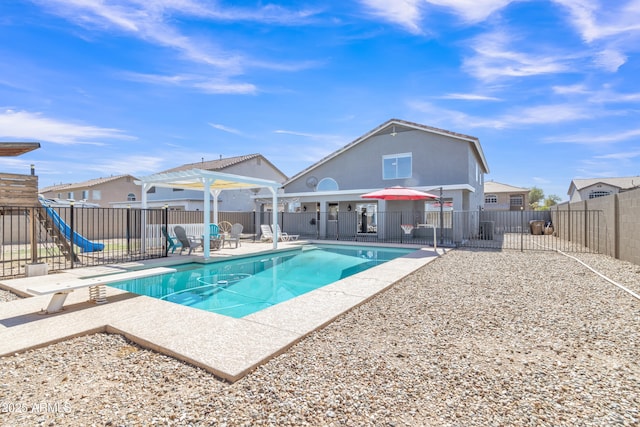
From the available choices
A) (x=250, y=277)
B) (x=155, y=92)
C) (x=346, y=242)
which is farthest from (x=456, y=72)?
(x=155, y=92)

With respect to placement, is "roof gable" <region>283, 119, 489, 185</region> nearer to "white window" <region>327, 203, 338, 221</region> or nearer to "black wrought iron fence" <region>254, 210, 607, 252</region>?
"white window" <region>327, 203, 338, 221</region>

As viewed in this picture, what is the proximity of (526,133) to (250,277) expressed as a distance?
27.6 metres

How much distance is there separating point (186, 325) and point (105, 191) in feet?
124

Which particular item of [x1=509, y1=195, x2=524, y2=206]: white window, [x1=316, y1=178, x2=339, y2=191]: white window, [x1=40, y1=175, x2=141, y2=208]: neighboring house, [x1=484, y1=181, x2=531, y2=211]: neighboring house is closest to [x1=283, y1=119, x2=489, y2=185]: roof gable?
[x1=316, y1=178, x2=339, y2=191]: white window

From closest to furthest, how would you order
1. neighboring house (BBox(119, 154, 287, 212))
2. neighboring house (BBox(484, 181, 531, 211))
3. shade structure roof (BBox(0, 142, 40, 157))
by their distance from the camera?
shade structure roof (BBox(0, 142, 40, 157))
neighboring house (BBox(119, 154, 287, 212))
neighboring house (BBox(484, 181, 531, 211))

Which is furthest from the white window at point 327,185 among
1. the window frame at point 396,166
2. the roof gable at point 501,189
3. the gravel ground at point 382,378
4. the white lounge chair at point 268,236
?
the roof gable at point 501,189

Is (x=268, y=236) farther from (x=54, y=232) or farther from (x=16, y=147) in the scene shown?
(x=16, y=147)

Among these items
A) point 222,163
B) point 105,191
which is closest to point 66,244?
point 222,163

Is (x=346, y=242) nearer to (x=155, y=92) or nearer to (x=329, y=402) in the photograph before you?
(x=155, y=92)

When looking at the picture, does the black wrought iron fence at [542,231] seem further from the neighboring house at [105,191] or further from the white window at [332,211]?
the neighboring house at [105,191]

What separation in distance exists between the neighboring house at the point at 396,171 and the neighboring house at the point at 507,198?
18804 mm

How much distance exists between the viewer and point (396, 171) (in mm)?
20516

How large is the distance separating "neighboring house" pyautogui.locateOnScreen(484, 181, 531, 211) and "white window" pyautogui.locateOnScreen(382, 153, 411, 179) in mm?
24262

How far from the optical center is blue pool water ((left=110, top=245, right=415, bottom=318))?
7.06m
